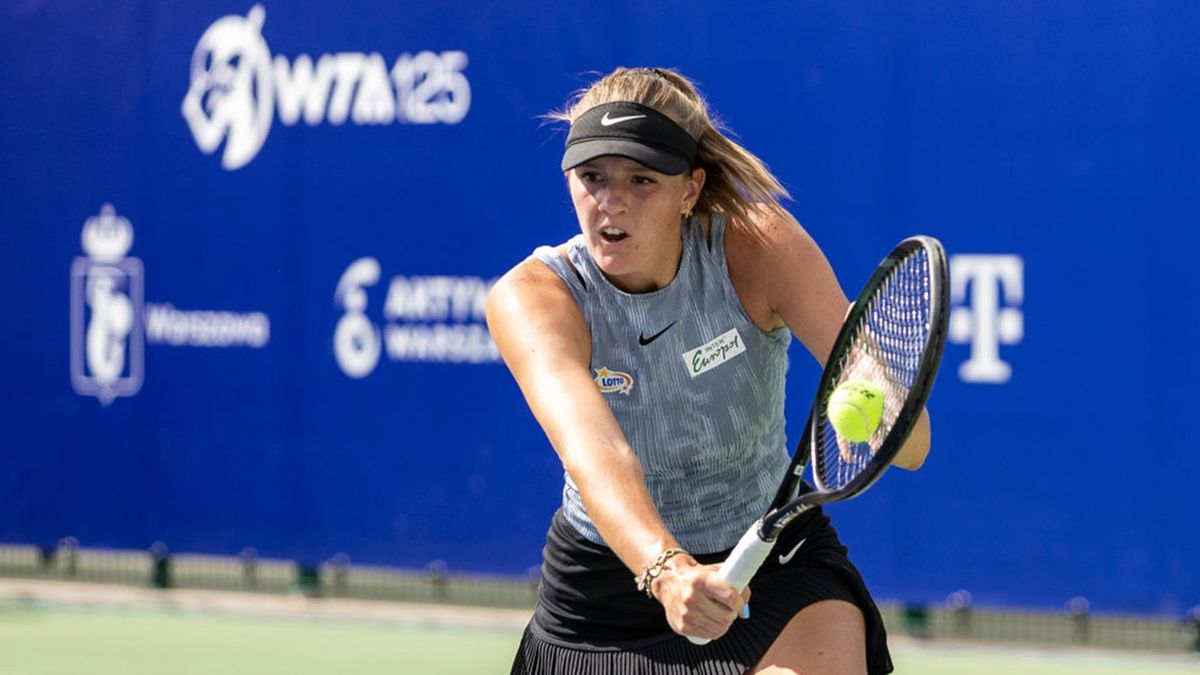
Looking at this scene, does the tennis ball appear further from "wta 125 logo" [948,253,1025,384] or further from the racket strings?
"wta 125 logo" [948,253,1025,384]

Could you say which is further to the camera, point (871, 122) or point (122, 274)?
point (122, 274)

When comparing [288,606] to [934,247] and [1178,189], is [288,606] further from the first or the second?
[934,247]

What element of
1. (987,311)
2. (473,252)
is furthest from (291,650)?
(987,311)

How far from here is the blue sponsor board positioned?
19.0 ft

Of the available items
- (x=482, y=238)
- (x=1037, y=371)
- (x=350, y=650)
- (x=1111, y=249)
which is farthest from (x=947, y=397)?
(x=350, y=650)

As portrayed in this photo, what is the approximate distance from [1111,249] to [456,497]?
231 centimetres

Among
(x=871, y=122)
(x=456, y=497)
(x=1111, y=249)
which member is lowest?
(x=456, y=497)

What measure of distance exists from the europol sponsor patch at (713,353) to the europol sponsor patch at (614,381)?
0.32 feet

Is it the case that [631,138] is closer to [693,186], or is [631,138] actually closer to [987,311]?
[693,186]

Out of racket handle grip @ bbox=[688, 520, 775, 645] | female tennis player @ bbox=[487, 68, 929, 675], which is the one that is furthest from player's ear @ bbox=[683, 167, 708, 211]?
racket handle grip @ bbox=[688, 520, 775, 645]

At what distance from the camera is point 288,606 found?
7129mm

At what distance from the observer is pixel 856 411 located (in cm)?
289

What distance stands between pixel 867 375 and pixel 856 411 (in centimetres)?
13

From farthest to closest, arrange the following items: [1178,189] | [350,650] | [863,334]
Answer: [350,650]
[1178,189]
[863,334]
